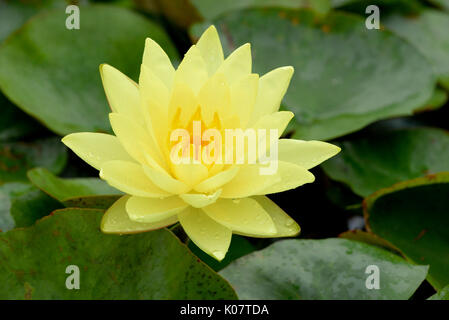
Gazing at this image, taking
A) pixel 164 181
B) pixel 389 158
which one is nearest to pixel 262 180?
pixel 164 181

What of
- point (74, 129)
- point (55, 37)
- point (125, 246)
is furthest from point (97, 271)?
point (55, 37)

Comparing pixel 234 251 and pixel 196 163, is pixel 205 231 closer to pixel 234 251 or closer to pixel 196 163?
pixel 196 163

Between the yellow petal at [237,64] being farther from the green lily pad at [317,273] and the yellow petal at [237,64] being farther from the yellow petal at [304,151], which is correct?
the green lily pad at [317,273]

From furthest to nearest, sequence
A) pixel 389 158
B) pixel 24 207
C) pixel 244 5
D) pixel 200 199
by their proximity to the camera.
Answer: pixel 244 5 → pixel 389 158 → pixel 24 207 → pixel 200 199

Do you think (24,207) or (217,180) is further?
(24,207)

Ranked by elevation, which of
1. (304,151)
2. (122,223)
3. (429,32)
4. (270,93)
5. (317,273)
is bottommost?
(317,273)

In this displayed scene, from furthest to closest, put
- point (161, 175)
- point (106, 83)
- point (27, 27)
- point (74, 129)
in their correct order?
point (27, 27)
point (74, 129)
point (106, 83)
point (161, 175)

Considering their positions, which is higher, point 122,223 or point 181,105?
point 181,105
